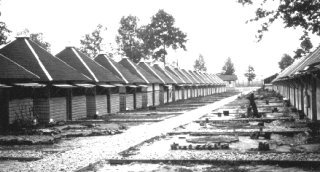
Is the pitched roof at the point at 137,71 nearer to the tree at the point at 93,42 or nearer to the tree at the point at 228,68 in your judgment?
the tree at the point at 93,42

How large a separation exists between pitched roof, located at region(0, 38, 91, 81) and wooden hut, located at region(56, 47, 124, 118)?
5.79 feet

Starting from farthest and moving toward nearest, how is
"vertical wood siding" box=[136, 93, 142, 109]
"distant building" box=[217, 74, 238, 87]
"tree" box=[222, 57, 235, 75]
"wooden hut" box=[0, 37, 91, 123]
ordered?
"tree" box=[222, 57, 235, 75] < "distant building" box=[217, 74, 238, 87] < "vertical wood siding" box=[136, 93, 142, 109] < "wooden hut" box=[0, 37, 91, 123]

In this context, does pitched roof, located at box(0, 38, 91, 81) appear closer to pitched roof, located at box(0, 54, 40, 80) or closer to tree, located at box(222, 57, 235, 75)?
pitched roof, located at box(0, 54, 40, 80)

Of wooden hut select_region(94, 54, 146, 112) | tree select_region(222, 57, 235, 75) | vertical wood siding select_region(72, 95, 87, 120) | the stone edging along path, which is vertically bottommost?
the stone edging along path

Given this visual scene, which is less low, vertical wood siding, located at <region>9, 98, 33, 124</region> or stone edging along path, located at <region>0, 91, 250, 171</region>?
vertical wood siding, located at <region>9, 98, 33, 124</region>

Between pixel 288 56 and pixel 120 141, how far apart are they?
110 metres

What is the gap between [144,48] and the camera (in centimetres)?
7256

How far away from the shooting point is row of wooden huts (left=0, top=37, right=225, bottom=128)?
21.7m

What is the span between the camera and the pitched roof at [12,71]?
21.1m

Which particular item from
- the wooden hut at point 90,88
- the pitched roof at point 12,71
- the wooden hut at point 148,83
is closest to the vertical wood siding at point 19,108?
the pitched roof at point 12,71

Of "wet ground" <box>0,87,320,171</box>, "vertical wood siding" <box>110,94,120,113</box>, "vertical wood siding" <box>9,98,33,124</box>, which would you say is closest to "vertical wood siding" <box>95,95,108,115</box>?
"vertical wood siding" <box>110,94,120,113</box>

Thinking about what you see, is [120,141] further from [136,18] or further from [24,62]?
[136,18]

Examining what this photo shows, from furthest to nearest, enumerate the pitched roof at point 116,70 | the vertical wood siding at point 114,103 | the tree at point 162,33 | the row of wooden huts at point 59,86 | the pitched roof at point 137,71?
the tree at point 162,33 → the pitched roof at point 137,71 → the pitched roof at point 116,70 → the vertical wood siding at point 114,103 → the row of wooden huts at point 59,86

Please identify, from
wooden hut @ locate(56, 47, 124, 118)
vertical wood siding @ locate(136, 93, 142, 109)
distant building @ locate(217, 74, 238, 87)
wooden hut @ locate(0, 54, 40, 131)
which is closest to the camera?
wooden hut @ locate(0, 54, 40, 131)
